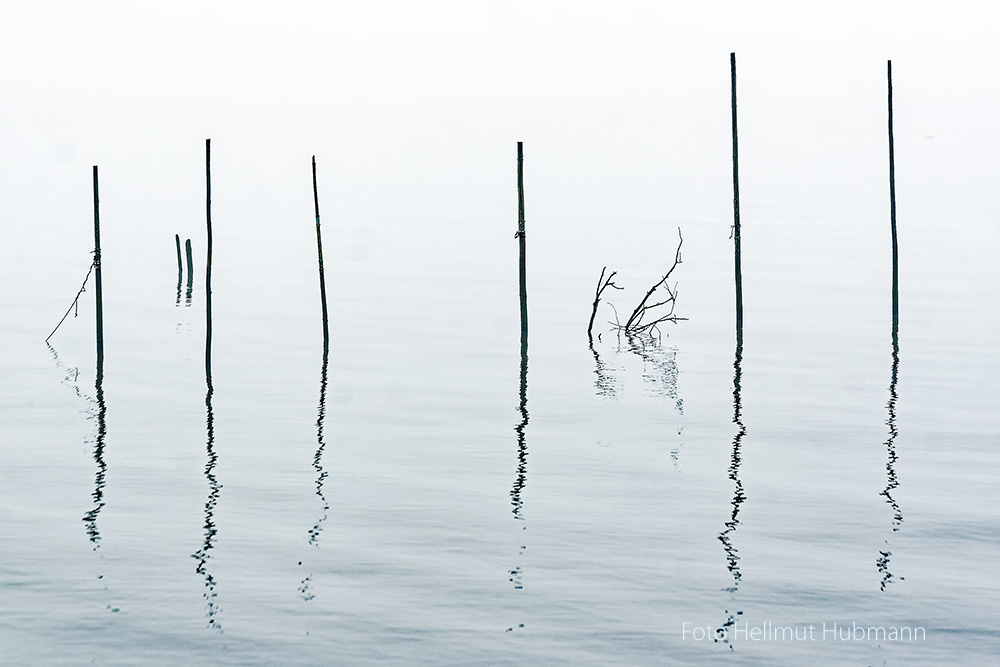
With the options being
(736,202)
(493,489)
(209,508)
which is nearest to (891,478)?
(493,489)

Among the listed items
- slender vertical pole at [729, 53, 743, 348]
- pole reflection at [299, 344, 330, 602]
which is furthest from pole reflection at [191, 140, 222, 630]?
slender vertical pole at [729, 53, 743, 348]

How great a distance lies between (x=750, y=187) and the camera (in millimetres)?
165000

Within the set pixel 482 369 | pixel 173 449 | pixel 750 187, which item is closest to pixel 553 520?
pixel 173 449

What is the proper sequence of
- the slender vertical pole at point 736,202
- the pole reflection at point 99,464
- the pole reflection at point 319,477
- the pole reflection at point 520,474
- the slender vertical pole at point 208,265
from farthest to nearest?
the slender vertical pole at point 736,202
the slender vertical pole at point 208,265
the pole reflection at point 99,464
the pole reflection at point 520,474
the pole reflection at point 319,477

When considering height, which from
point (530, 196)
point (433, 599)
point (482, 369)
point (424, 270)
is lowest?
point (433, 599)

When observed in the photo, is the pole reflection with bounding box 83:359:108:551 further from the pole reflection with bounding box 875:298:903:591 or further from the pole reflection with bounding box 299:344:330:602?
the pole reflection with bounding box 875:298:903:591

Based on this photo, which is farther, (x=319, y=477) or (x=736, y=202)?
(x=736, y=202)

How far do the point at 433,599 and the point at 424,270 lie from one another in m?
44.5

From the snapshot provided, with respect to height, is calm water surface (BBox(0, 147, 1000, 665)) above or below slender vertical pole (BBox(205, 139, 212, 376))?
below

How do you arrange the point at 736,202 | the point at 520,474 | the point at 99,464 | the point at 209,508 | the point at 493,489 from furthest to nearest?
the point at 736,202 < the point at 99,464 < the point at 520,474 < the point at 493,489 < the point at 209,508

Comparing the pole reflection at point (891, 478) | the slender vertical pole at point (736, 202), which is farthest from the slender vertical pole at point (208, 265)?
the pole reflection at point (891, 478)

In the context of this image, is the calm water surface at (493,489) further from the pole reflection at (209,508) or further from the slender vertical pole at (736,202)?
the slender vertical pole at (736,202)

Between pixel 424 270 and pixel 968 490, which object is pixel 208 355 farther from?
pixel 424 270

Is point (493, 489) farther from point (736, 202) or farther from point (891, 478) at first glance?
point (736, 202)
